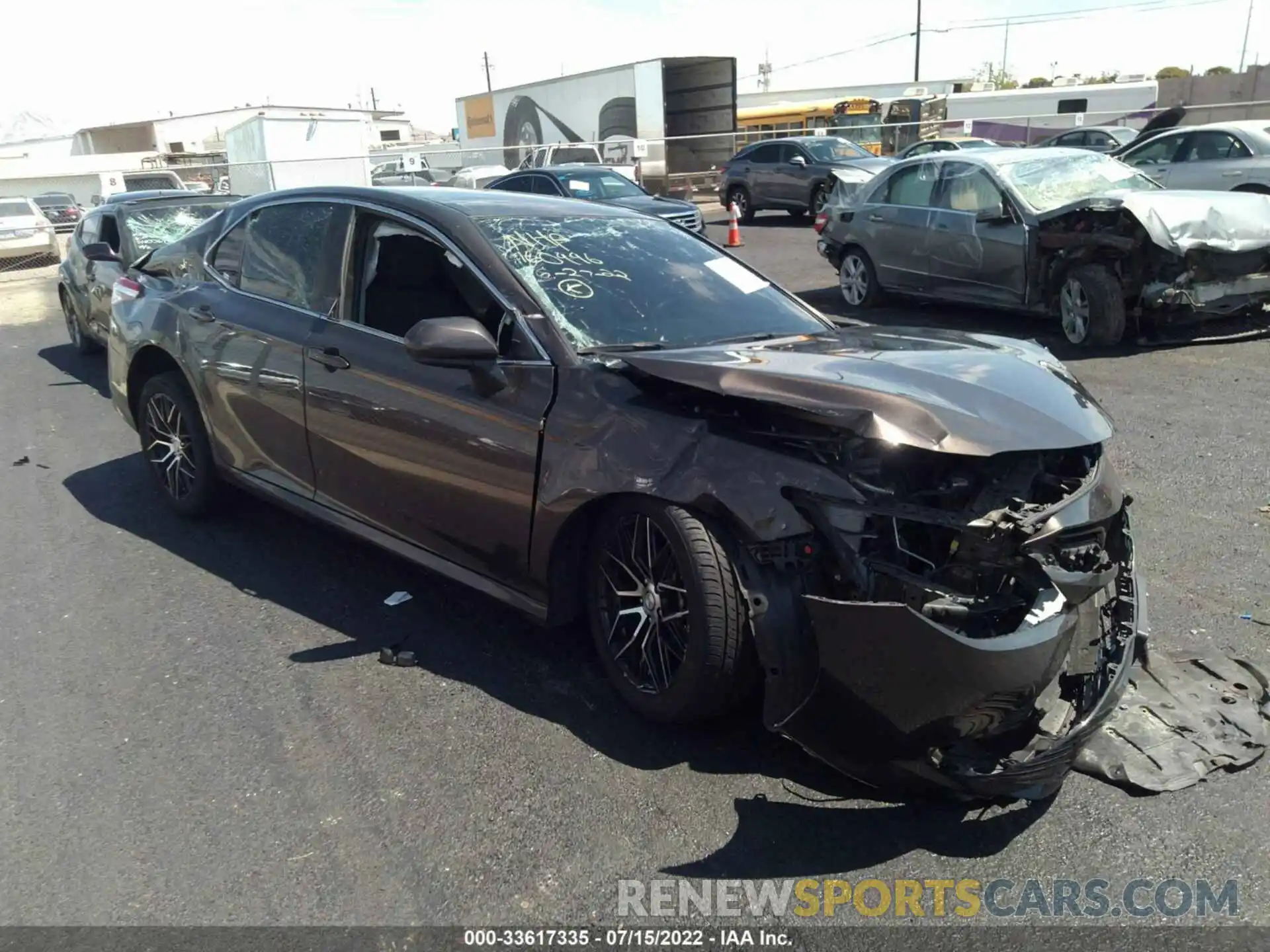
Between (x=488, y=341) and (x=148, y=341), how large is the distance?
2883 mm

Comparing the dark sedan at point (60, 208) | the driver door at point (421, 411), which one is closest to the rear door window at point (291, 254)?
the driver door at point (421, 411)

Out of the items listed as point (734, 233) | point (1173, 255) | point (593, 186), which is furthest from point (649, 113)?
point (1173, 255)

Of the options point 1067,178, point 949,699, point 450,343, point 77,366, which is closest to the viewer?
point 949,699

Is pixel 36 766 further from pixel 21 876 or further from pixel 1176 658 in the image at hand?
pixel 1176 658

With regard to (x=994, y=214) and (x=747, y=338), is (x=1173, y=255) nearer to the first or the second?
(x=994, y=214)

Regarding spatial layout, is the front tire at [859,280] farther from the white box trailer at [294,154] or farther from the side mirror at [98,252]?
the white box trailer at [294,154]

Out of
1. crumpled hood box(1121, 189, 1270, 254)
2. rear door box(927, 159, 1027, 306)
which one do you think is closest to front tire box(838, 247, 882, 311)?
rear door box(927, 159, 1027, 306)

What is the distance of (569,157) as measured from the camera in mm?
28094

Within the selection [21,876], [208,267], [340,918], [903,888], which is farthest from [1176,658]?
[208,267]

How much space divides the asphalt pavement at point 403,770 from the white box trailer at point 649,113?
2416cm

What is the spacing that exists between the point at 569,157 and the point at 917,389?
26.6m

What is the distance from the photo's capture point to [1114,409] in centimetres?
701

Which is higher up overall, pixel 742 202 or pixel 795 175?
pixel 795 175

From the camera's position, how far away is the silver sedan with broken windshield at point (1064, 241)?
27.4ft
